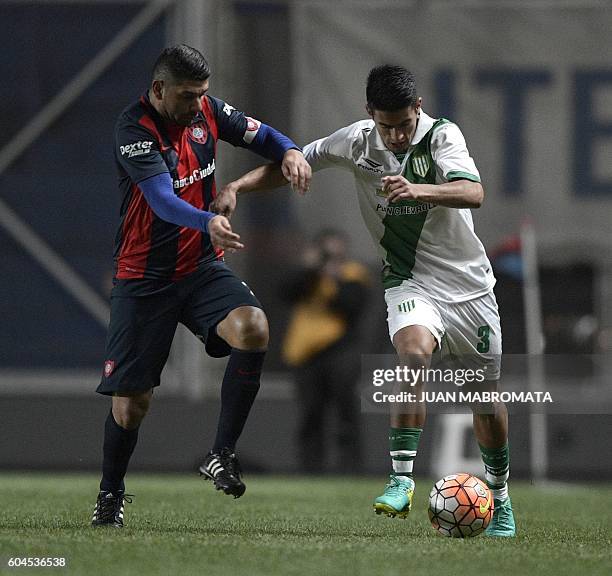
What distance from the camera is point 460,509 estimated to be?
589 cm

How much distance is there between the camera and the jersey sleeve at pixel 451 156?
604cm

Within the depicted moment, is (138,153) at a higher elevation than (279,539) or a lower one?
higher

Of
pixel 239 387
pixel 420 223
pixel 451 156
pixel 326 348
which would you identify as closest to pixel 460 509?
pixel 239 387

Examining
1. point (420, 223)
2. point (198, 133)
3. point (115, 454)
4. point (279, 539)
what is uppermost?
point (198, 133)

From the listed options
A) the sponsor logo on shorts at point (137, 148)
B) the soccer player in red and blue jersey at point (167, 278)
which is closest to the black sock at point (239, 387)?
the soccer player in red and blue jersey at point (167, 278)

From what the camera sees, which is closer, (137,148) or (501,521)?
(137,148)

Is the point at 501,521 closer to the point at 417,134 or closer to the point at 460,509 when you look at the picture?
the point at 460,509

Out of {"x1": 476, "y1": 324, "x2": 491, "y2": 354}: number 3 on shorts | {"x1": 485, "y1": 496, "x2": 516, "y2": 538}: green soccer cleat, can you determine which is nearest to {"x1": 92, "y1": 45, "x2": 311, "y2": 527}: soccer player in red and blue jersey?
{"x1": 476, "y1": 324, "x2": 491, "y2": 354}: number 3 on shorts

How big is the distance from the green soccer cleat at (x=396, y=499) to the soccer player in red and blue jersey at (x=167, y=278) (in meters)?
0.68

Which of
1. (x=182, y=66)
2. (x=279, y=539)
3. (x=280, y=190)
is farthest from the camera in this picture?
(x=280, y=190)

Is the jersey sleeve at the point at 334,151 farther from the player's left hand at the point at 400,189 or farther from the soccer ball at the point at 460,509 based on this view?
the soccer ball at the point at 460,509

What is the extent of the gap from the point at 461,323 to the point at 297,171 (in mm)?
1076

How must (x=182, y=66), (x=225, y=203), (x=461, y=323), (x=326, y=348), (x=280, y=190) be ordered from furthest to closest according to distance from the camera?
(x=280, y=190) → (x=326, y=348) → (x=461, y=323) → (x=225, y=203) → (x=182, y=66)

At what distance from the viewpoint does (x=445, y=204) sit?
231 inches
